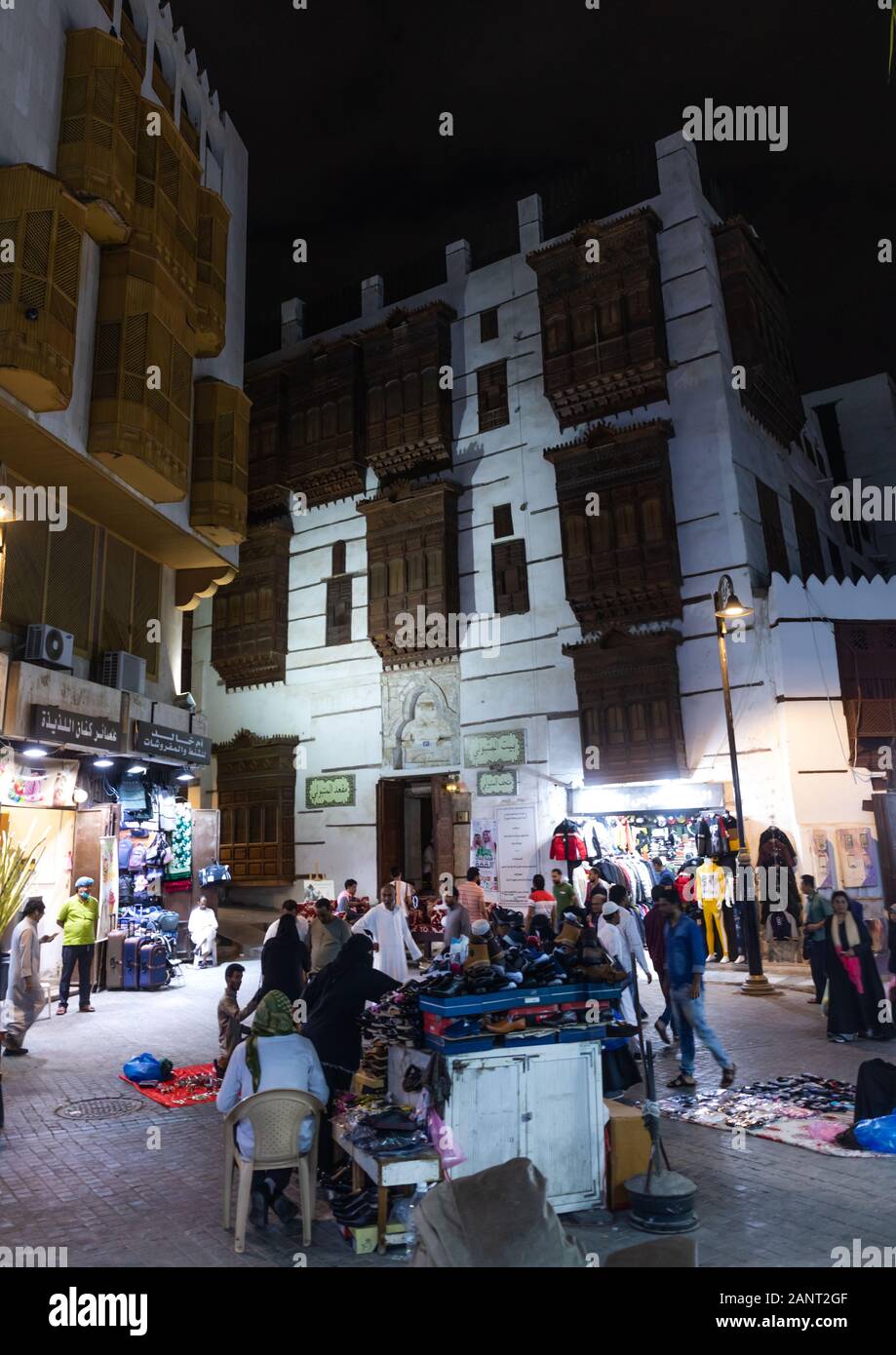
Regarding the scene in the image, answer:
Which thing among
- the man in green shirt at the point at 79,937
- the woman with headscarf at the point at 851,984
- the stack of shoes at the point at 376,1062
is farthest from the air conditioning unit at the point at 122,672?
the woman with headscarf at the point at 851,984

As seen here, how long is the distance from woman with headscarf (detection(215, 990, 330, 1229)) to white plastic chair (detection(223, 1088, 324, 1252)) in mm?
65

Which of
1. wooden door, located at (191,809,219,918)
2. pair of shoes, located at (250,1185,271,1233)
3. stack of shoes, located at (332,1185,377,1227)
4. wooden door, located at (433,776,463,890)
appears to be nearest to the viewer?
stack of shoes, located at (332,1185,377,1227)

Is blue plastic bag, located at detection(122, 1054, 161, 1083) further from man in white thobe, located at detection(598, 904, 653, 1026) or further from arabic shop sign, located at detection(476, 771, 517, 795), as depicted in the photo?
arabic shop sign, located at detection(476, 771, 517, 795)

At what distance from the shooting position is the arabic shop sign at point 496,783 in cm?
2158

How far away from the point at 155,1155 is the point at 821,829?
14320 mm

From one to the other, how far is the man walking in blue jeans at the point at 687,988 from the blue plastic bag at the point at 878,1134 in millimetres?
1997

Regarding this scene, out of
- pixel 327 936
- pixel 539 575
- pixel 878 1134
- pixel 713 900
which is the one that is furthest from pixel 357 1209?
pixel 539 575

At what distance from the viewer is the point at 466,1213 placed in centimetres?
316

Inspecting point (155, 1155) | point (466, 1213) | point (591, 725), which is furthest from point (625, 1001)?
point (591, 725)

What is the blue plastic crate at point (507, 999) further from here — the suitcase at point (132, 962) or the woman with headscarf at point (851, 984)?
the suitcase at point (132, 962)

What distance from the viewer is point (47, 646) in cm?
1435

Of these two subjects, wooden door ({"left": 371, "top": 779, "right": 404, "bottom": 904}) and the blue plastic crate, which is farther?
wooden door ({"left": 371, "top": 779, "right": 404, "bottom": 904})

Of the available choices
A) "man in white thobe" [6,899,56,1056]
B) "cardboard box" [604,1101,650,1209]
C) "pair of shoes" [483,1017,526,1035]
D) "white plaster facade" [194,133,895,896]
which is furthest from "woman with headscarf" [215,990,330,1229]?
"white plaster facade" [194,133,895,896]

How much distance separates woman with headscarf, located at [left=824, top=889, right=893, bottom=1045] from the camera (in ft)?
33.5
